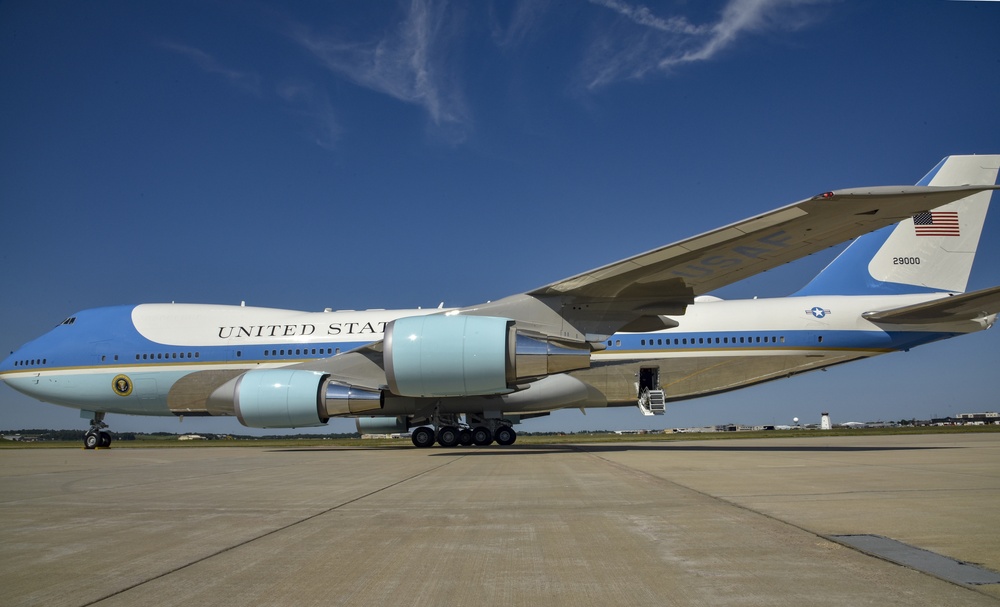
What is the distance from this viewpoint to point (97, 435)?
21.2 metres

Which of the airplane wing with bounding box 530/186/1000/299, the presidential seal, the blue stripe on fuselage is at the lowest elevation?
the presidential seal

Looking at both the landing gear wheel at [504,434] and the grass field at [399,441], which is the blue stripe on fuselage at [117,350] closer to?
the grass field at [399,441]

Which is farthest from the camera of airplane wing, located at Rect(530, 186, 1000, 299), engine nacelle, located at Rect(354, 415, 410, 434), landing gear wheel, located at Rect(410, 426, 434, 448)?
engine nacelle, located at Rect(354, 415, 410, 434)

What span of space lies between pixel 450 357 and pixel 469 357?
0.39 m

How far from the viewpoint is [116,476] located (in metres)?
10.0

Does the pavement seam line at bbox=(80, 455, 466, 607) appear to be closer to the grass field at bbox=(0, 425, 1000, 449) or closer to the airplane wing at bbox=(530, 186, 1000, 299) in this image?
the airplane wing at bbox=(530, 186, 1000, 299)

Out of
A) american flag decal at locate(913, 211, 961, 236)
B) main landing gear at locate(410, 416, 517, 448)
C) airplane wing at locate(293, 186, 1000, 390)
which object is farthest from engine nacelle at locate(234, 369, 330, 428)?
american flag decal at locate(913, 211, 961, 236)

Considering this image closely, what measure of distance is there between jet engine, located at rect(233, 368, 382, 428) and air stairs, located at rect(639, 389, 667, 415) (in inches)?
267

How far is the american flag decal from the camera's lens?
17.9 metres

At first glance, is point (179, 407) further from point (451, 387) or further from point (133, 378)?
point (451, 387)

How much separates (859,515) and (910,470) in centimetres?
465

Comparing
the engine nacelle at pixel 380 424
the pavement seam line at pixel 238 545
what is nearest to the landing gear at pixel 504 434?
the engine nacelle at pixel 380 424

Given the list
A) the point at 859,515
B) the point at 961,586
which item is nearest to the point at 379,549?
the point at 961,586

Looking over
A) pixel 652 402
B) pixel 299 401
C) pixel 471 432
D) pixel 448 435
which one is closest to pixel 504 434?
pixel 471 432
